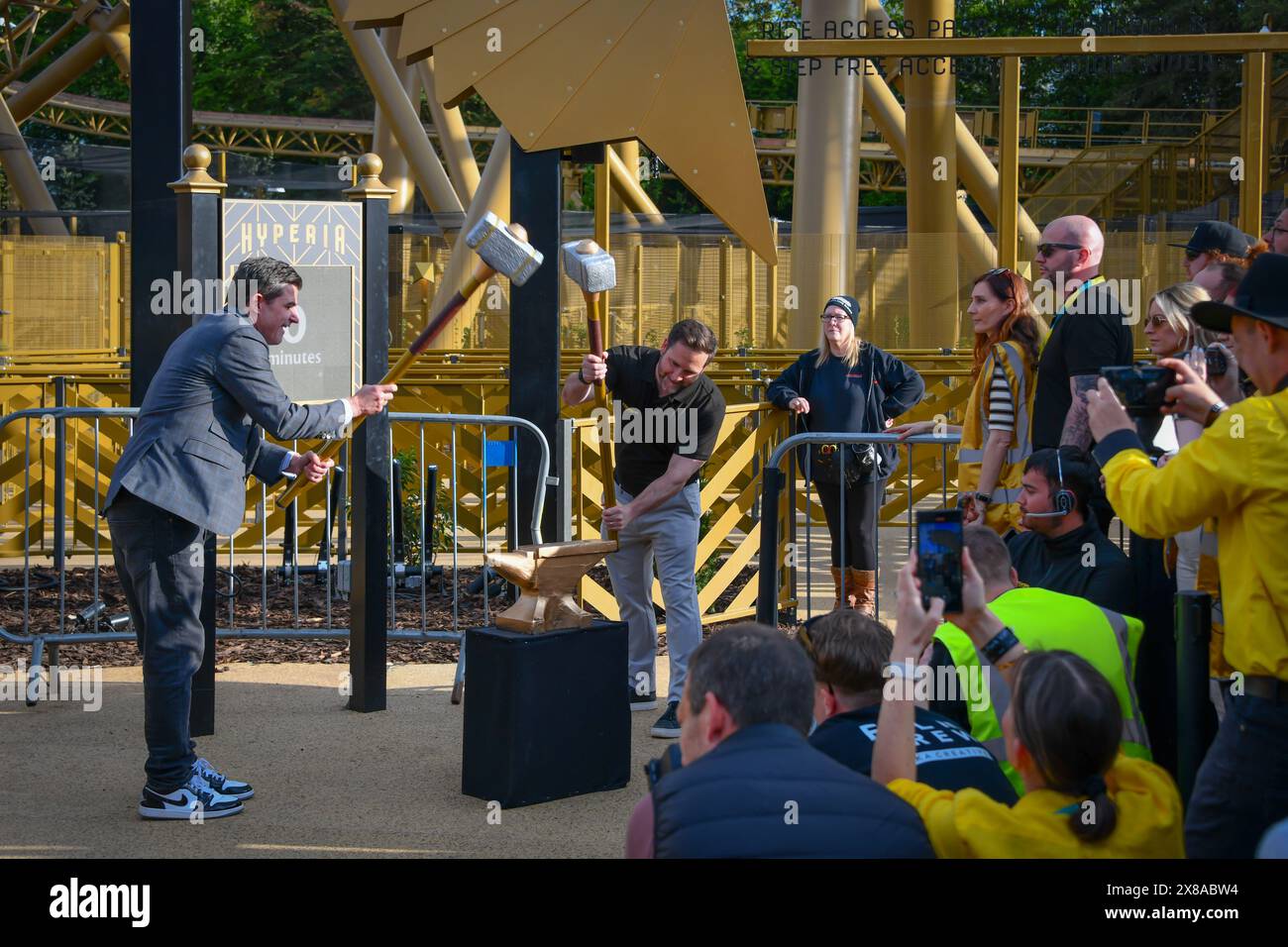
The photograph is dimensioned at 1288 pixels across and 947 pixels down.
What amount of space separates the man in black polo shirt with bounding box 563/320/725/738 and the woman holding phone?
1301mm

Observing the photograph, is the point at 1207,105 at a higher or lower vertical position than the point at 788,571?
higher

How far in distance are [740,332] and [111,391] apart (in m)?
10.7

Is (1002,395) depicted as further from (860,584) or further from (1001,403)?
(860,584)

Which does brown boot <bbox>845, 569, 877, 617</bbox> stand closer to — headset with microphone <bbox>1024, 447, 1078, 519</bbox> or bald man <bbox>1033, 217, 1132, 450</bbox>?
bald man <bbox>1033, 217, 1132, 450</bbox>

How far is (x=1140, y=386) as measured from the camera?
371 centimetres

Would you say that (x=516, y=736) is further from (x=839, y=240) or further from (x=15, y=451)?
(x=839, y=240)

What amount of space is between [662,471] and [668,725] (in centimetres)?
116

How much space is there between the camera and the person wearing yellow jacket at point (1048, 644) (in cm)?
401

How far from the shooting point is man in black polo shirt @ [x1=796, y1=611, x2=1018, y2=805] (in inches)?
138

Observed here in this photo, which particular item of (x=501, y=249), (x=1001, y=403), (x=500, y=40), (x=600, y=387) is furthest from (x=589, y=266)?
(x=1001, y=403)

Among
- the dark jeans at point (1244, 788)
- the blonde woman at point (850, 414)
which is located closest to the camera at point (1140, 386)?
the dark jeans at point (1244, 788)

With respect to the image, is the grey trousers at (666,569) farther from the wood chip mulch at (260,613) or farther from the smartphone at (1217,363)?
the smartphone at (1217,363)
